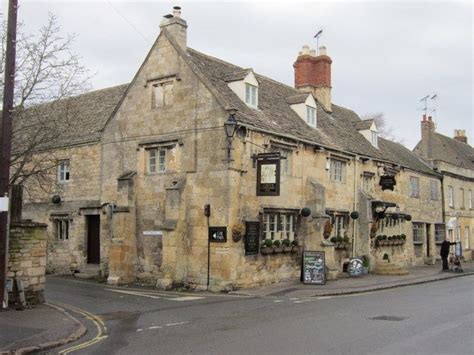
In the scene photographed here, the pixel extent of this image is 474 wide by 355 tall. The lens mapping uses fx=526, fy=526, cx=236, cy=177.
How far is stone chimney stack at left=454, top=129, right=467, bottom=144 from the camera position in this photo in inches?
1891

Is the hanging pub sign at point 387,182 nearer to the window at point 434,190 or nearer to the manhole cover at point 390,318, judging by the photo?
the window at point 434,190

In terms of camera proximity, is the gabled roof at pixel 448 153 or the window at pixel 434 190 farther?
the gabled roof at pixel 448 153

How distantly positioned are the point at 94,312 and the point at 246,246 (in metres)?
6.70

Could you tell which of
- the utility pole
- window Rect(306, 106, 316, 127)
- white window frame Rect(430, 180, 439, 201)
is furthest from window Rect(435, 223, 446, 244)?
the utility pole

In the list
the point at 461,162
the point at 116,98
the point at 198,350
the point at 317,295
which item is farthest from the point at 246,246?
the point at 461,162

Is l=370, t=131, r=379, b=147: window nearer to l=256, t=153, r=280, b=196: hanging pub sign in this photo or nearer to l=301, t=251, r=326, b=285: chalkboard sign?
l=301, t=251, r=326, b=285: chalkboard sign

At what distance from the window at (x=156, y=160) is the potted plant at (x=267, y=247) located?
5.06m

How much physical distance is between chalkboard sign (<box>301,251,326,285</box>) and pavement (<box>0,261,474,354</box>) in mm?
357

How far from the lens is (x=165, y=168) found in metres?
21.3

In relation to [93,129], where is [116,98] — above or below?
above

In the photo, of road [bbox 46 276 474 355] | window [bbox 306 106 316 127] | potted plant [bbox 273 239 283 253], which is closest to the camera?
road [bbox 46 276 474 355]

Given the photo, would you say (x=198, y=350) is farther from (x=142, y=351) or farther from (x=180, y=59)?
(x=180, y=59)

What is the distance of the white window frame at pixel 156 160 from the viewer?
846 inches

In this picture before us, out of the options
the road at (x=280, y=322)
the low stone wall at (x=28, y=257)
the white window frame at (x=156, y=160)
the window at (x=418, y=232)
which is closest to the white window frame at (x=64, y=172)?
the white window frame at (x=156, y=160)
